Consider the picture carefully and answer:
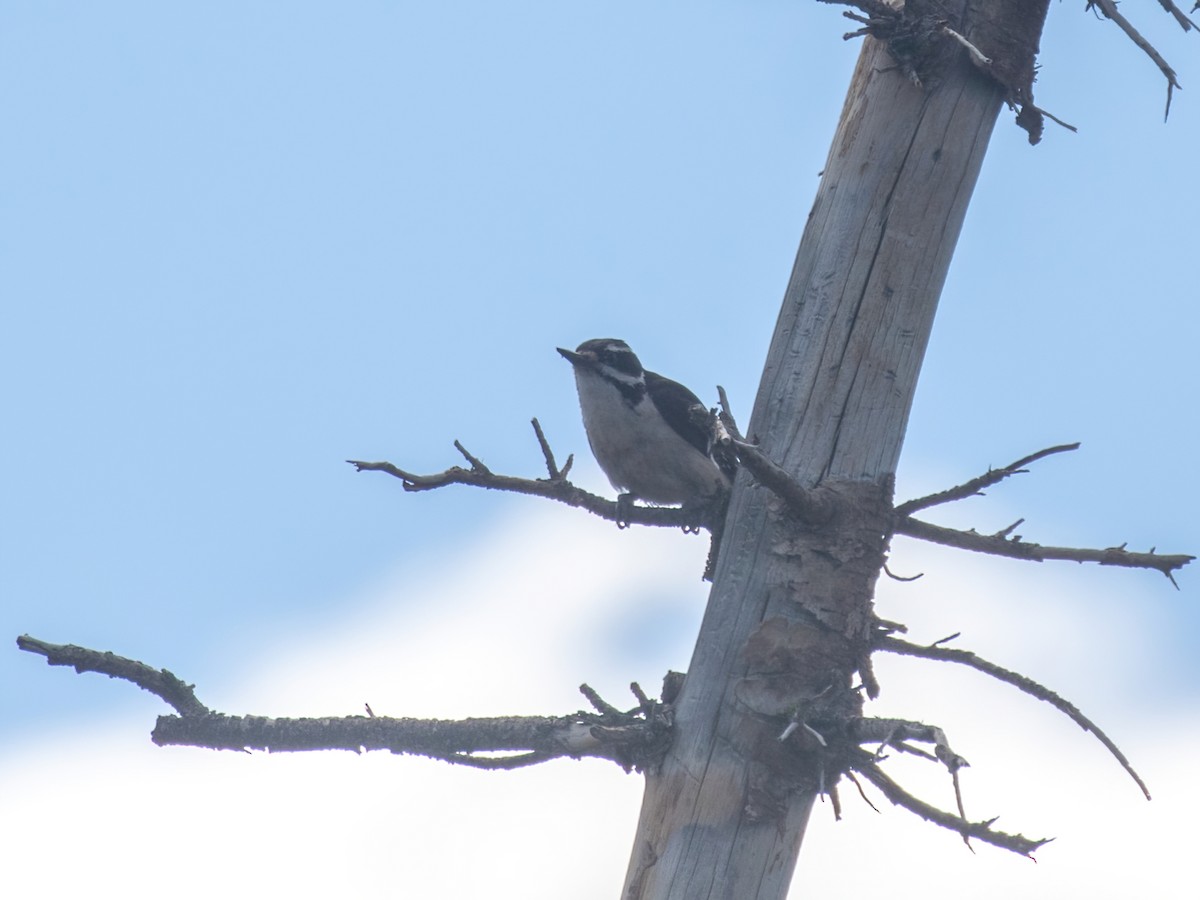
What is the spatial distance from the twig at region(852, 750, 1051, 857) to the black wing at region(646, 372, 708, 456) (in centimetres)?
339

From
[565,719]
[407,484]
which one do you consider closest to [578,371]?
[407,484]

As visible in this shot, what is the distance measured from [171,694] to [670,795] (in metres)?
2.14

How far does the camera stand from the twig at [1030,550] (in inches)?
208

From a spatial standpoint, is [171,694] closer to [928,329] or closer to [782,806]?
[782,806]

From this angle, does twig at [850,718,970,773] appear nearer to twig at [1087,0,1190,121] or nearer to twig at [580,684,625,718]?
twig at [580,684,625,718]

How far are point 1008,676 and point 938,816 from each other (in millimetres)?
700

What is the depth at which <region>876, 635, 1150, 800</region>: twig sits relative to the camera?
505 cm

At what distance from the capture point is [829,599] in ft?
17.1

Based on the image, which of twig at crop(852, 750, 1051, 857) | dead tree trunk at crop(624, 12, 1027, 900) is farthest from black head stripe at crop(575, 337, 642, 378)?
twig at crop(852, 750, 1051, 857)

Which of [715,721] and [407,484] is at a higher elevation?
[407,484]

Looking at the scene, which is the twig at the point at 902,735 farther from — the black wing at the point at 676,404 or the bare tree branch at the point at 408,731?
the black wing at the point at 676,404

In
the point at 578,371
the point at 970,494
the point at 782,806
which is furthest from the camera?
the point at 578,371

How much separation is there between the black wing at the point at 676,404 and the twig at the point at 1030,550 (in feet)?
8.79

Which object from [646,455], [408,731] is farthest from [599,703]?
[646,455]
